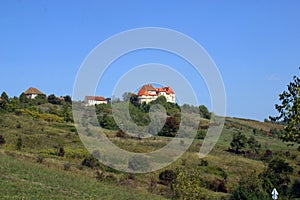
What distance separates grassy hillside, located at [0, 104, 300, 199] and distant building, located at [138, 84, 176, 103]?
2180 centimetres

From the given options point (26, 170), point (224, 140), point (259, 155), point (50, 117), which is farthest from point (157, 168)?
point (50, 117)

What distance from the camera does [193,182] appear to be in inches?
1300

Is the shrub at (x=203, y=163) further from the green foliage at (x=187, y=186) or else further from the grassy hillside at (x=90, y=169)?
the green foliage at (x=187, y=186)

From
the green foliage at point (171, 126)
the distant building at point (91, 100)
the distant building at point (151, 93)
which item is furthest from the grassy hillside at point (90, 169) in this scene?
the distant building at point (151, 93)

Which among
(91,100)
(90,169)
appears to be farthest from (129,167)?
(91,100)

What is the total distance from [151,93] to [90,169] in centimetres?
7627

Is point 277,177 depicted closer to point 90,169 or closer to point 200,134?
point 90,169

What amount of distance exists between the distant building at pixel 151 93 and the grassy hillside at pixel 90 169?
2180 cm

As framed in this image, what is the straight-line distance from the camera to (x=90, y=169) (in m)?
49.7

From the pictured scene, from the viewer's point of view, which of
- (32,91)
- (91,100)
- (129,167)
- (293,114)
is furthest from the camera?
(32,91)

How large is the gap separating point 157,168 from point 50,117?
49.1 metres

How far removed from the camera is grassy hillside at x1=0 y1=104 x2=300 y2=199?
3156cm

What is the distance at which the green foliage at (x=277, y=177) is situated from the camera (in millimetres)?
42237

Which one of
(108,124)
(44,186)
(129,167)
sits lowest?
(44,186)
